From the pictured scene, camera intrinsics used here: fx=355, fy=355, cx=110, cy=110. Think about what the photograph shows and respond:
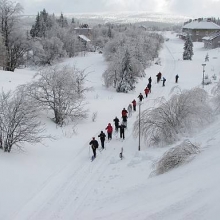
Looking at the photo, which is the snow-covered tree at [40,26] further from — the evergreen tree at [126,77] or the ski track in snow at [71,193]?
the ski track in snow at [71,193]

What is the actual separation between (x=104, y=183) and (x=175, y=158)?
8.97 feet

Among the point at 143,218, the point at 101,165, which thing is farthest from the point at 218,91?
the point at 143,218

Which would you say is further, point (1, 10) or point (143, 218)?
point (1, 10)

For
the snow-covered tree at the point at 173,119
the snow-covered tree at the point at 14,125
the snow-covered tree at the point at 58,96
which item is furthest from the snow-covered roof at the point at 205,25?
the snow-covered tree at the point at 14,125

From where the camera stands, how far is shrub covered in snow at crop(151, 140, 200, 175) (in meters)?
12.4

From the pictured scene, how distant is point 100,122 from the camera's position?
22.0 metres

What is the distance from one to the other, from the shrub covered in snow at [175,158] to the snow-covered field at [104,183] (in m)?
0.35

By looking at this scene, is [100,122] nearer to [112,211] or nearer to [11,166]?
[11,166]

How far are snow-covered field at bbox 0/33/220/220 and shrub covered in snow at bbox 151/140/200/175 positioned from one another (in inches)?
13.6

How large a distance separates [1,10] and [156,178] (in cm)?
3606

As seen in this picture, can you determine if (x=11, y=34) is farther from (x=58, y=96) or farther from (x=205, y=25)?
(x=205, y=25)

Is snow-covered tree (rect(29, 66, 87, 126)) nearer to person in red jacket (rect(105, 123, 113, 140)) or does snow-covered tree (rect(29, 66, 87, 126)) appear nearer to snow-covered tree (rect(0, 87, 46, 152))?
person in red jacket (rect(105, 123, 113, 140))

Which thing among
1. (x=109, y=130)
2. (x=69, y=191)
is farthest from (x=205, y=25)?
(x=69, y=191)

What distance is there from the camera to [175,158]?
1253 cm
